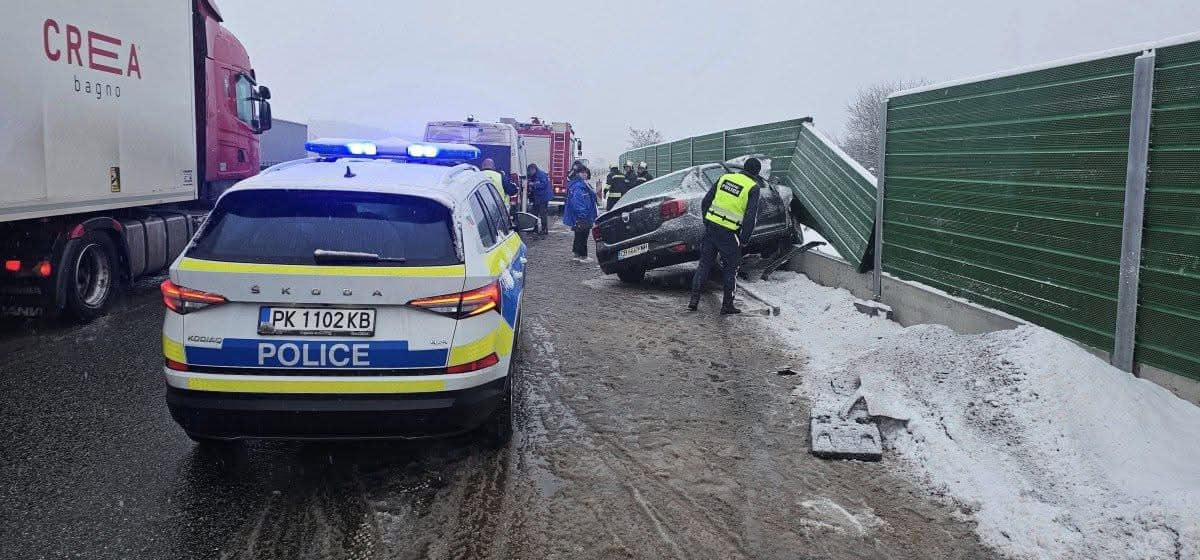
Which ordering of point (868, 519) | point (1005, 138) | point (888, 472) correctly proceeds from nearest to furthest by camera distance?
Result: point (868, 519) < point (888, 472) < point (1005, 138)

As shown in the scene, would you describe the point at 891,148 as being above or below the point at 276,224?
above

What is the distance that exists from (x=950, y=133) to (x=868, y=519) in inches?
174

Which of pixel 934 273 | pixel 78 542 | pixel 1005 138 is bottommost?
pixel 78 542

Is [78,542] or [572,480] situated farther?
[572,480]

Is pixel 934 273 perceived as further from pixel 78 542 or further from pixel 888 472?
pixel 78 542

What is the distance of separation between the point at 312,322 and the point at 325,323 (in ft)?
0.19

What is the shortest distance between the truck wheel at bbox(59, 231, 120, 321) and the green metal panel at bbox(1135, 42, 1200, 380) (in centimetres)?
856

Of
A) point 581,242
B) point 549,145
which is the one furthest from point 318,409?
point 549,145

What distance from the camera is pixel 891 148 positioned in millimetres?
8352

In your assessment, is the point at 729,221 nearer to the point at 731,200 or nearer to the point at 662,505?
Answer: the point at 731,200

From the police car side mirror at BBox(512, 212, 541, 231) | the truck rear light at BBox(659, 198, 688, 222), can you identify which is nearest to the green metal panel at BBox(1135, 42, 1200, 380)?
the police car side mirror at BBox(512, 212, 541, 231)

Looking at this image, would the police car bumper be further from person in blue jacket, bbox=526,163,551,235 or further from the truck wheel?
person in blue jacket, bbox=526,163,551,235

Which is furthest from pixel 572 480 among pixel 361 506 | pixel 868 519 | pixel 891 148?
pixel 891 148

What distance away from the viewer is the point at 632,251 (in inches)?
418
